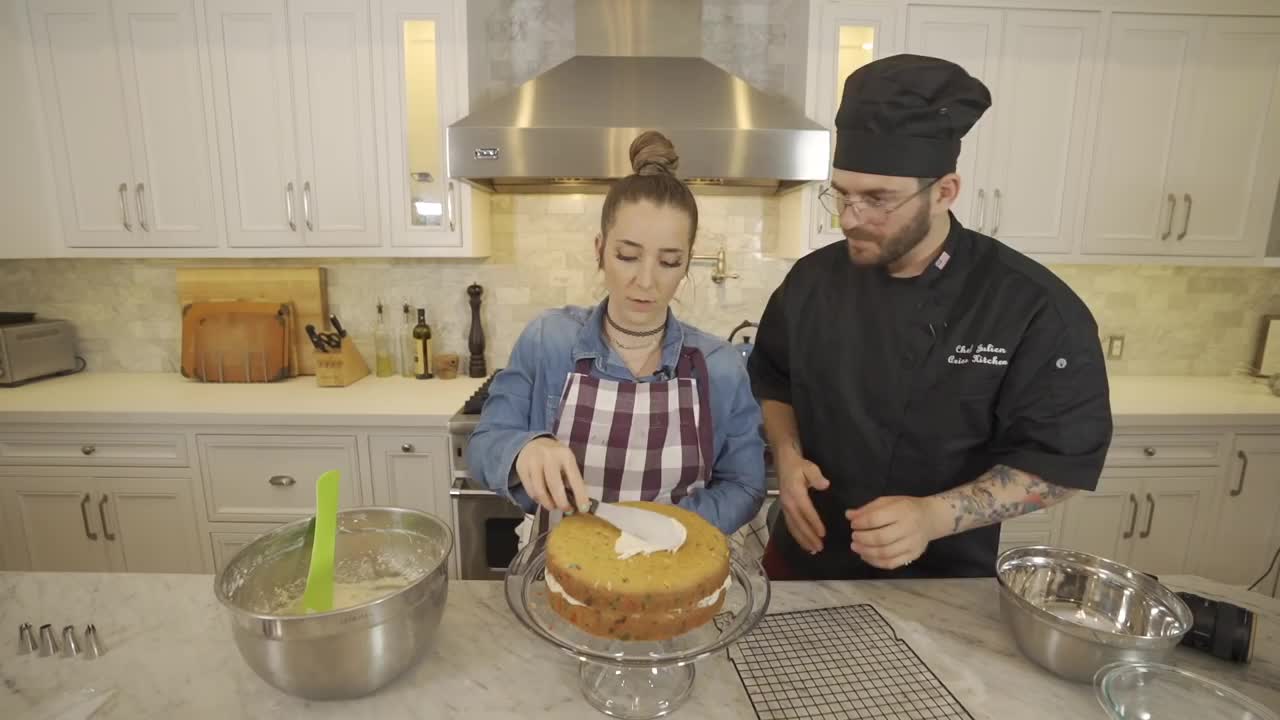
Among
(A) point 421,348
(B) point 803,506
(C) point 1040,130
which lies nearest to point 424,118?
(A) point 421,348

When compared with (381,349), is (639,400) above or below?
above

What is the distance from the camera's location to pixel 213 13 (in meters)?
2.41

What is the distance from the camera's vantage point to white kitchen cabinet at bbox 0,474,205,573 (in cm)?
240

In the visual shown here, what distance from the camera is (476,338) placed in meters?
2.88

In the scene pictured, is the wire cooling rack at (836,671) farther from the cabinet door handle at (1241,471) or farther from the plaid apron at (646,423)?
the cabinet door handle at (1241,471)

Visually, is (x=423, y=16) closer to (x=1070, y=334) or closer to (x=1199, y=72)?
(x=1070, y=334)

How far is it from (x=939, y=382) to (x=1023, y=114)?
178 cm

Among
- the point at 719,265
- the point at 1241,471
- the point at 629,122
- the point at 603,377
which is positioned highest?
the point at 629,122

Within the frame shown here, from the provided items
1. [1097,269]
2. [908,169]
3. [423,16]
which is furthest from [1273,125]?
[423,16]

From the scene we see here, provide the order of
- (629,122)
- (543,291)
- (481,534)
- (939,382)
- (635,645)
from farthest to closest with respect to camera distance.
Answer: (543,291) → (481,534) → (629,122) → (939,382) → (635,645)

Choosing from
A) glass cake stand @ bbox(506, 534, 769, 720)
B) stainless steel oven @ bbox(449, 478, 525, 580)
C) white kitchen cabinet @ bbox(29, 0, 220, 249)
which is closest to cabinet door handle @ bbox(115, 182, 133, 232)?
white kitchen cabinet @ bbox(29, 0, 220, 249)

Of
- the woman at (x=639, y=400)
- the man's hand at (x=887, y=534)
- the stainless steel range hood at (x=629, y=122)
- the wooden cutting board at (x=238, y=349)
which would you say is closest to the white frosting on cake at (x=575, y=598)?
the man's hand at (x=887, y=534)

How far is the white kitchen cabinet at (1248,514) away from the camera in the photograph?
252cm

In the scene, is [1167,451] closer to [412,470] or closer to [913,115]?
[913,115]
